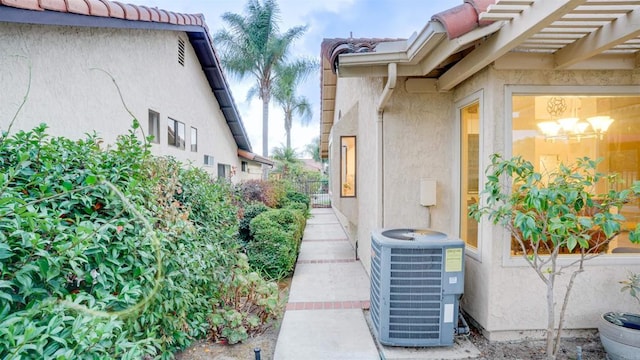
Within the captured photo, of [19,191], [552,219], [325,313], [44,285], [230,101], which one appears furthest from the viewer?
[230,101]

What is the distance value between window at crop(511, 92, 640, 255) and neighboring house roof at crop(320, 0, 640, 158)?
0.46m

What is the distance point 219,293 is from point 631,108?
242 inches

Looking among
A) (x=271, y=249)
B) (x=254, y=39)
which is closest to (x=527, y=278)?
(x=271, y=249)

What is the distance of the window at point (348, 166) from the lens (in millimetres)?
8312

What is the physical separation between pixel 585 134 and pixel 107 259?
586cm

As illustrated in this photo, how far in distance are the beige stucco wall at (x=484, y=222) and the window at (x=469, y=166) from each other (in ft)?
0.44

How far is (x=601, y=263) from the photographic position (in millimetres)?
4082

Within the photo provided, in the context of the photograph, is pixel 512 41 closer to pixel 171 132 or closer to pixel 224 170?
pixel 171 132

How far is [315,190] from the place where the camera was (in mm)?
25641

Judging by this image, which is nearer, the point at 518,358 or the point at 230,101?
the point at 518,358

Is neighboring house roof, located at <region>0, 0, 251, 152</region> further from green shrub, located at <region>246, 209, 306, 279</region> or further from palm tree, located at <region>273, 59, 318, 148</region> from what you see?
palm tree, located at <region>273, 59, 318, 148</region>

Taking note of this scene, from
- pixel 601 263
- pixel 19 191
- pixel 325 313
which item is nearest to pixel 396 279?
pixel 325 313

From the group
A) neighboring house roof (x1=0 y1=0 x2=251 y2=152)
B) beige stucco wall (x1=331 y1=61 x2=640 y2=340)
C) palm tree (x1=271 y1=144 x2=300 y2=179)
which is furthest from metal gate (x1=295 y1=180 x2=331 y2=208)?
beige stucco wall (x1=331 y1=61 x2=640 y2=340)

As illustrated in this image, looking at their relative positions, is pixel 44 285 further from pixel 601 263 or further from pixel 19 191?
pixel 601 263
